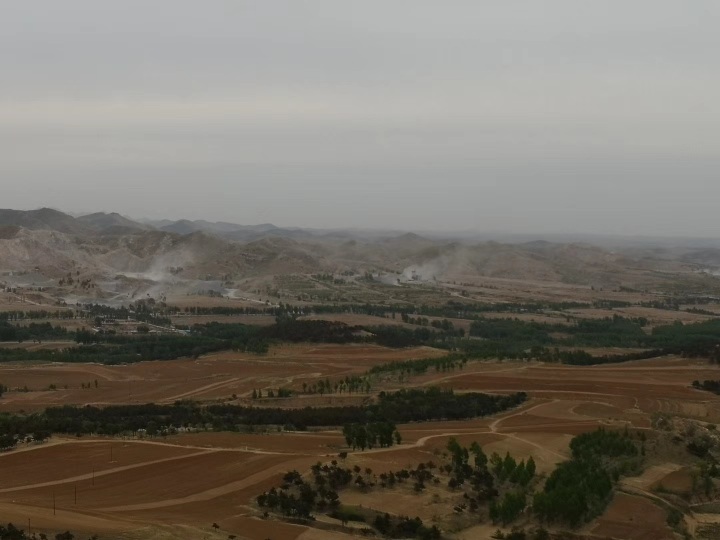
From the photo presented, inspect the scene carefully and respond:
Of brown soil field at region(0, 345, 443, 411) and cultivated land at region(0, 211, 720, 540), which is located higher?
cultivated land at region(0, 211, 720, 540)

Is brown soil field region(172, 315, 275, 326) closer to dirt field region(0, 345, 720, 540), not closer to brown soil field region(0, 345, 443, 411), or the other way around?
brown soil field region(0, 345, 443, 411)

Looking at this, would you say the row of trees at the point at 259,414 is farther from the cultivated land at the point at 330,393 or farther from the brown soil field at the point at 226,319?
the brown soil field at the point at 226,319

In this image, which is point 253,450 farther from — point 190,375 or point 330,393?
point 190,375

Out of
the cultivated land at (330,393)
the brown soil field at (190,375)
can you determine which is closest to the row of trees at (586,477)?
the cultivated land at (330,393)

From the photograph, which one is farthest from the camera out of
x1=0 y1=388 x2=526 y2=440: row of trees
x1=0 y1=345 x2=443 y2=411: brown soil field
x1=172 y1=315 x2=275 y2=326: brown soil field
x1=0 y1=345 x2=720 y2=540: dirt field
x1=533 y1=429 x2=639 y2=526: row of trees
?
x1=172 y1=315 x2=275 y2=326: brown soil field

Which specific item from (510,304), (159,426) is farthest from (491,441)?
(510,304)

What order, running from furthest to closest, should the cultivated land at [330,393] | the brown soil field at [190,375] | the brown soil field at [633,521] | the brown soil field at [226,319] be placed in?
the brown soil field at [226,319] → the brown soil field at [190,375] → the cultivated land at [330,393] → the brown soil field at [633,521]

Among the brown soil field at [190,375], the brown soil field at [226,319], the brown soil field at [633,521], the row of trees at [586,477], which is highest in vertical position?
the brown soil field at [226,319]

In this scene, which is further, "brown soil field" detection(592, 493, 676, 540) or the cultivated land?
the cultivated land

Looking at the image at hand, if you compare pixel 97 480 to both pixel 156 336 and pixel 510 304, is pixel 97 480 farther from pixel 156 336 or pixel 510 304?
pixel 510 304

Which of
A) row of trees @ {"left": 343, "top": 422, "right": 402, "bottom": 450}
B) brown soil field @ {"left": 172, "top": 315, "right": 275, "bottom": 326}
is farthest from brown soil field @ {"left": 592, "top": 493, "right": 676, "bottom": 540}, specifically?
brown soil field @ {"left": 172, "top": 315, "right": 275, "bottom": 326}
